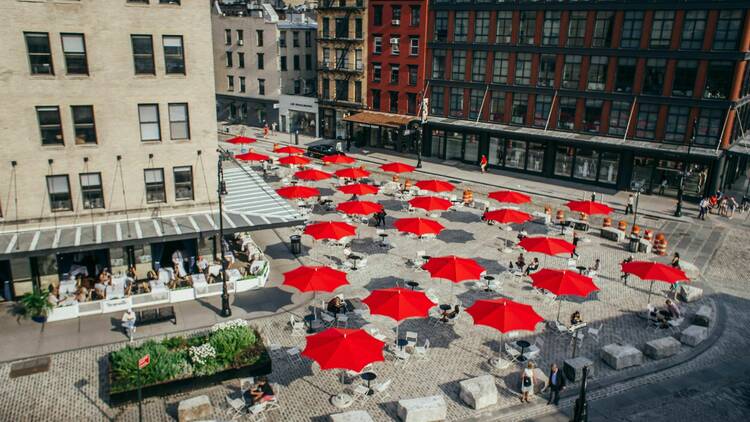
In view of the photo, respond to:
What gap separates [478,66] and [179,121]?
3638 centimetres

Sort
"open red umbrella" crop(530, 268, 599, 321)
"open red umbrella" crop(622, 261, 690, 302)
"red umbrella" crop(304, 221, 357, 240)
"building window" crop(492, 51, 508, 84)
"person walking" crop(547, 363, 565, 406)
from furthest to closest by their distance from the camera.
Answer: "building window" crop(492, 51, 508, 84) → "red umbrella" crop(304, 221, 357, 240) → "open red umbrella" crop(622, 261, 690, 302) → "open red umbrella" crop(530, 268, 599, 321) → "person walking" crop(547, 363, 565, 406)

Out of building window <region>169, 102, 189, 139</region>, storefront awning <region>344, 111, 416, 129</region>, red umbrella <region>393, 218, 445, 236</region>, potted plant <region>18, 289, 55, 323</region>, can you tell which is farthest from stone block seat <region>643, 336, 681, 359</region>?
storefront awning <region>344, 111, 416, 129</region>

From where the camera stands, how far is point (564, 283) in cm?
2495

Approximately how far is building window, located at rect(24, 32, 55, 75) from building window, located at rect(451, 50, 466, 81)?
4128cm

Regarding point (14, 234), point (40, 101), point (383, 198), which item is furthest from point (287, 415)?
point (383, 198)

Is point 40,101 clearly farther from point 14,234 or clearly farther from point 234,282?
point 234,282

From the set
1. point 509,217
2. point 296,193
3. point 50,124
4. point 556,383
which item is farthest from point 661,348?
point 50,124

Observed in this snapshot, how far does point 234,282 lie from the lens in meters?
28.6

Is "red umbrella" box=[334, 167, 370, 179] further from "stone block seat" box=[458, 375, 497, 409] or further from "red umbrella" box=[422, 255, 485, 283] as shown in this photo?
"stone block seat" box=[458, 375, 497, 409]

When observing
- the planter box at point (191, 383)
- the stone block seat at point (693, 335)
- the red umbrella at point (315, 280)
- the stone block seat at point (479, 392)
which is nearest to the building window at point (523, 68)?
the stone block seat at point (693, 335)

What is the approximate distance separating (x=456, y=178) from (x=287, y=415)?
126 ft

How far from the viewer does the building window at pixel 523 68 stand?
177ft

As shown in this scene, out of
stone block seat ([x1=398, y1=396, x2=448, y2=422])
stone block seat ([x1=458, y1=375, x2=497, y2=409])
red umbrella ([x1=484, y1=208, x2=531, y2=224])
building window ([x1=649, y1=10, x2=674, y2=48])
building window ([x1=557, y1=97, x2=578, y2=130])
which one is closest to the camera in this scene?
stone block seat ([x1=398, y1=396, x2=448, y2=422])

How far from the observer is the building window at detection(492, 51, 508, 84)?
182 ft
